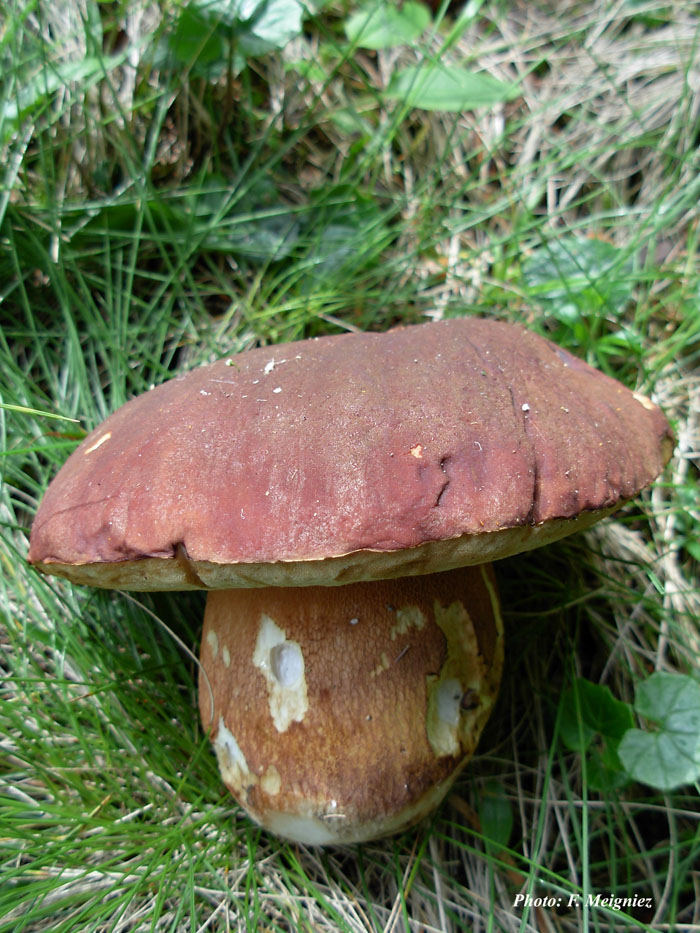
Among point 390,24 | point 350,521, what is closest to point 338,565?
point 350,521

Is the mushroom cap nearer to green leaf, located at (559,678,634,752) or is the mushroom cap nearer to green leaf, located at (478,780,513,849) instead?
green leaf, located at (559,678,634,752)

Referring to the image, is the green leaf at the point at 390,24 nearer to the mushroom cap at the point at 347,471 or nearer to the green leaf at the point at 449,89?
the green leaf at the point at 449,89

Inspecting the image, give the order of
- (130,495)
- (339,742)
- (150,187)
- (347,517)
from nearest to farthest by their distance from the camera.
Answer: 1. (347,517)
2. (130,495)
3. (339,742)
4. (150,187)

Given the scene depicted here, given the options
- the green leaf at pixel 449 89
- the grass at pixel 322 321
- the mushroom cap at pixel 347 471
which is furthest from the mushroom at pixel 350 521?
the green leaf at pixel 449 89

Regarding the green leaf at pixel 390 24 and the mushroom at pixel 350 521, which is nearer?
the mushroom at pixel 350 521

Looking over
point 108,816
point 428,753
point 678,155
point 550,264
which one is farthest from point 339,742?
point 678,155

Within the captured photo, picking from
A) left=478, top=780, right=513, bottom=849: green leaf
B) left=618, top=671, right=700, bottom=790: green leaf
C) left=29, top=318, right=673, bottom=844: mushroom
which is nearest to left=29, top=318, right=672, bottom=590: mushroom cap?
left=29, top=318, right=673, bottom=844: mushroom

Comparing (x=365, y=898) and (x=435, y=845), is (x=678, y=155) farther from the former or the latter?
(x=365, y=898)
